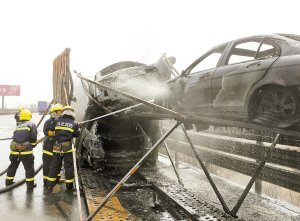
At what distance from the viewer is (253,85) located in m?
3.60

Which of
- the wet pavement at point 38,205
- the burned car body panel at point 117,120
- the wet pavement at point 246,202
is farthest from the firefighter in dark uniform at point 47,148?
the wet pavement at point 246,202

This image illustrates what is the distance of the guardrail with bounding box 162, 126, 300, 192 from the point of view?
547 cm

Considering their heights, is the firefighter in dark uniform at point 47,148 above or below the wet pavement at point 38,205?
above

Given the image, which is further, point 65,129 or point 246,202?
point 65,129

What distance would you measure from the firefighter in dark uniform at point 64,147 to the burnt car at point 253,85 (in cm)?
297

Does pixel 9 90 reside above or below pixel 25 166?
above

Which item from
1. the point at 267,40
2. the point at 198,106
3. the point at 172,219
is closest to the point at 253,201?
the point at 172,219

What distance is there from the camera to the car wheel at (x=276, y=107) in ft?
10.7

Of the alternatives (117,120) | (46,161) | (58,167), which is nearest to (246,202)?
(117,120)

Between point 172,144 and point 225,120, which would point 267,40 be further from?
point 172,144

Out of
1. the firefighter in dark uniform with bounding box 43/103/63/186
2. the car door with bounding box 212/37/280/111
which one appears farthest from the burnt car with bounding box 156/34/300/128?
the firefighter in dark uniform with bounding box 43/103/63/186

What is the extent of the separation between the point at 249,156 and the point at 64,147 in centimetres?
425

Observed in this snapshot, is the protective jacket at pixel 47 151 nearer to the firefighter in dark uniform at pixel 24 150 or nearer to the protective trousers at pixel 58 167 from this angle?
the firefighter in dark uniform at pixel 24 150

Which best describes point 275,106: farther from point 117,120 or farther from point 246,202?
point 117,120
